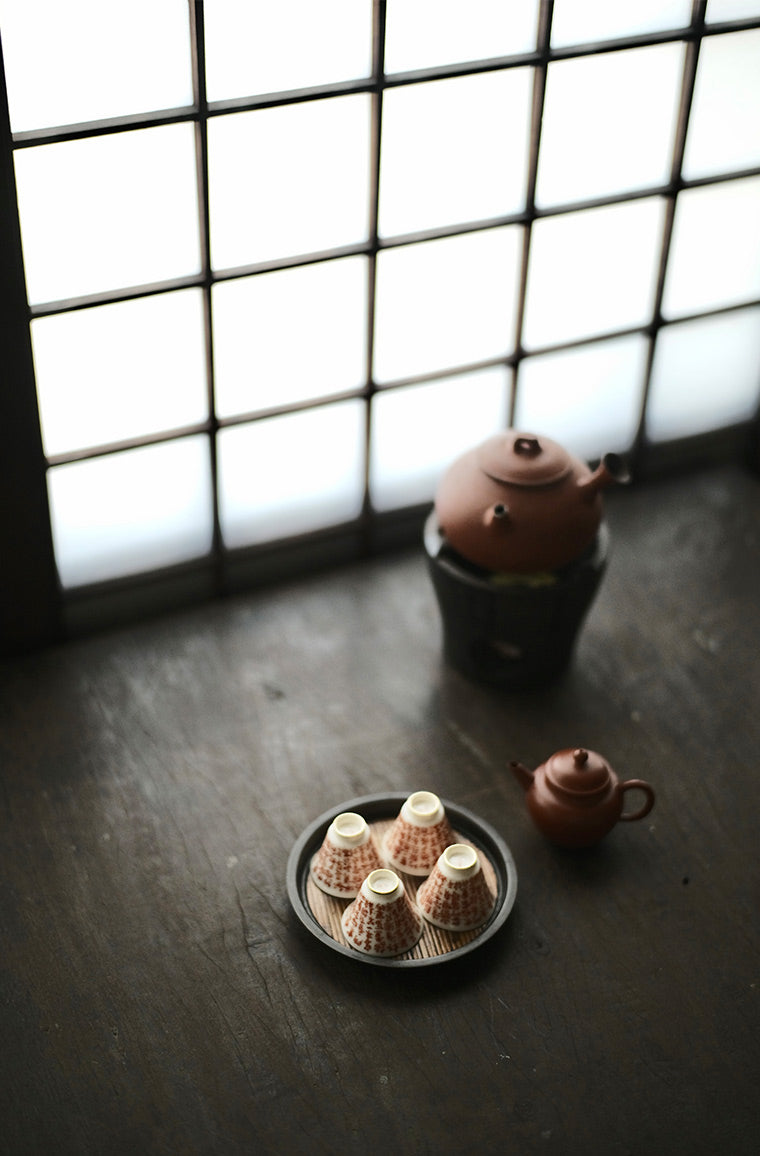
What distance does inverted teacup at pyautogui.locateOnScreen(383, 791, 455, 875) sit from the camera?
2.17 m

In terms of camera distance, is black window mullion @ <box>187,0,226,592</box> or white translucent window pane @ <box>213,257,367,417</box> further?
white translucent window pane @ <box>213,257,367,417</box>

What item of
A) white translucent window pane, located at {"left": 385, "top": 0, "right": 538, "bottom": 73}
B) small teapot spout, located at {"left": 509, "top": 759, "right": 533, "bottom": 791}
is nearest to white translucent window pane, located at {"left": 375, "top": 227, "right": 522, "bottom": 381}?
white translucent window pane, located at {"left": 385, "top": 0, "right": 538, "bottom": 73}

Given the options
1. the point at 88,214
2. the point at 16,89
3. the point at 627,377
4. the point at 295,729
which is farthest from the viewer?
the point at 627,377

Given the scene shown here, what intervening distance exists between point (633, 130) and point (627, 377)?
1.79 feet

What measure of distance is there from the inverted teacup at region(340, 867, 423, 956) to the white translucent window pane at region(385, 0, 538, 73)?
1.40 m

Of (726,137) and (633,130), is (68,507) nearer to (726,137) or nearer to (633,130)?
(633,130)

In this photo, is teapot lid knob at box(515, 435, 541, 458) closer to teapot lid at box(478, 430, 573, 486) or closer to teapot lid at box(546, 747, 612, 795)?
teapot lid at box(478, 430, 573, 486)

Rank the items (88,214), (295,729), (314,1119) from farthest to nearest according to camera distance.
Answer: (295,729)
(88,214)
(314,1119)

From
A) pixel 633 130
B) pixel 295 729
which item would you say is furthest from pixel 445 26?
pixel 295 729

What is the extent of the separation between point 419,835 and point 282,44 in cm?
133

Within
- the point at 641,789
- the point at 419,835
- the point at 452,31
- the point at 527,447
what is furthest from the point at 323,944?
the point at 452,31

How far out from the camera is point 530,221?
2631mm

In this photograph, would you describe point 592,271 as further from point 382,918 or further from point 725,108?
point 382,918

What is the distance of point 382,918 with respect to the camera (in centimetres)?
203
